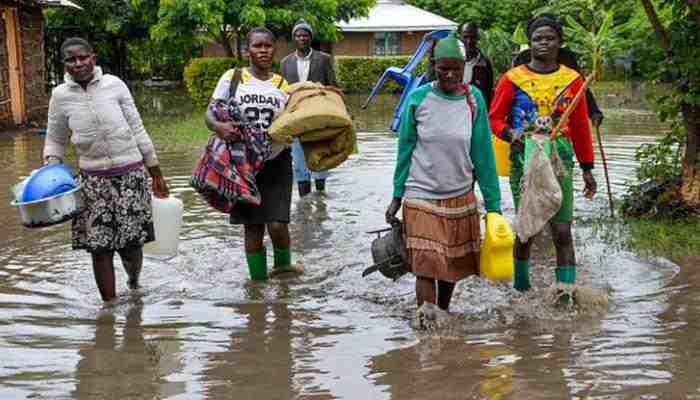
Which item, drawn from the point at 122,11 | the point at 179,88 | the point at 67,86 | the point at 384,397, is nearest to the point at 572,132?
the point at 384,397

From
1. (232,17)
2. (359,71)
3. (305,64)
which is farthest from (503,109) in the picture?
(359,71)

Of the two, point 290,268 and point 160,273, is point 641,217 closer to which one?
point 290,268

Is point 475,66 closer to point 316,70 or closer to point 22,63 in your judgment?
point 316,70

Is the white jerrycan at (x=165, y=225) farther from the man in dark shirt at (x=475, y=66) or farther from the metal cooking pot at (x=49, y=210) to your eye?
the man in dark shirt at (x=475, y=66)

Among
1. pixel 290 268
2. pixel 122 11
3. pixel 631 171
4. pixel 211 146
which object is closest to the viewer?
pixel 211 146

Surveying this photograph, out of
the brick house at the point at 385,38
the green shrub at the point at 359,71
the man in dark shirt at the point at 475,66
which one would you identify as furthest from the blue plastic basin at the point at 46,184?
the brick house at the point at 385,38

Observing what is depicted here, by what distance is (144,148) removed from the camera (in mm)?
6703

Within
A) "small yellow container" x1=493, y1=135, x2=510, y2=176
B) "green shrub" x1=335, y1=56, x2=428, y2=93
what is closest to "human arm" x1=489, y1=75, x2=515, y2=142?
"small yellow container" x1=493, y1=135, x2=510, y2=176

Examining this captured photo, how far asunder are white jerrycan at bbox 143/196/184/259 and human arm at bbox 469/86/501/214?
2224 millimetres

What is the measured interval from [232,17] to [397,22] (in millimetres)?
13901

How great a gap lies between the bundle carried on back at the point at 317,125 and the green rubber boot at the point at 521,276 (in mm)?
1301

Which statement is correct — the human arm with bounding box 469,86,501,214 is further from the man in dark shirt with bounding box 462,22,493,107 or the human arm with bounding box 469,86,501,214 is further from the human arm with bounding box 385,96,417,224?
the man in dark shirt with bounding box 462,22,493,107

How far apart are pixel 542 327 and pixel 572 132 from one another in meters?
1.30

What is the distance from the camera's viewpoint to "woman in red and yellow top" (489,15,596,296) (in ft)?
21.0
